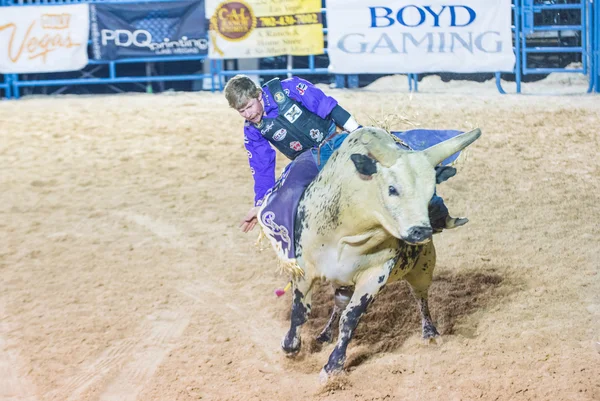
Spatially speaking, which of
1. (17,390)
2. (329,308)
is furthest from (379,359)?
(17,390)

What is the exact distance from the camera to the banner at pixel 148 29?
1080cm

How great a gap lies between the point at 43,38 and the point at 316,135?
8.15m

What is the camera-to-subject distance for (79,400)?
3830 millimetres

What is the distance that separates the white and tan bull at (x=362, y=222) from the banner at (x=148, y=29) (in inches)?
297

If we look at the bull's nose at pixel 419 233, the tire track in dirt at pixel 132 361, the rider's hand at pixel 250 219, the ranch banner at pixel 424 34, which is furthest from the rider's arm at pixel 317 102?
the ranch banner at pixel 424 34

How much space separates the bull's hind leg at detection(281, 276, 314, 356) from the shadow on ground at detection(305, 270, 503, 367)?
23cm

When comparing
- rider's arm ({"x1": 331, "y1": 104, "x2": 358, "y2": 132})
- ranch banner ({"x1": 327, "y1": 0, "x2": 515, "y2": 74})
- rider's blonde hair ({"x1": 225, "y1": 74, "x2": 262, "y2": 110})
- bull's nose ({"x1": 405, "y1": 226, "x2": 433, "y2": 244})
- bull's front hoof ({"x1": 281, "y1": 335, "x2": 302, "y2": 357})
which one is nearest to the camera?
bull's nose ({"x1": 405, "y1": 226, "x2": 433, "y2": 244})

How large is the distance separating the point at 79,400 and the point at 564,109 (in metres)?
6.76

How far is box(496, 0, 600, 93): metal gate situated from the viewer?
32.0ft

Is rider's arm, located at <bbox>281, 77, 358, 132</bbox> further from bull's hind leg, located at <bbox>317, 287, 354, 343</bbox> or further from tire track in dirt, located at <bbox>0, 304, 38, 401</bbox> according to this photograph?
tire track in dirt, located at <bbox>0, 304, 38, 401</bbox>

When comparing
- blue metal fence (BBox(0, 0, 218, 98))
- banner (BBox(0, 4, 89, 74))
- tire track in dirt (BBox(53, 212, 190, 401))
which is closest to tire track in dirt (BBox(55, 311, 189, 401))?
tire track in dirt (BBox(53, 212, 190, 401))

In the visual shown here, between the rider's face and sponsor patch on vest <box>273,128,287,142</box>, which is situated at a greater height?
the rider's face

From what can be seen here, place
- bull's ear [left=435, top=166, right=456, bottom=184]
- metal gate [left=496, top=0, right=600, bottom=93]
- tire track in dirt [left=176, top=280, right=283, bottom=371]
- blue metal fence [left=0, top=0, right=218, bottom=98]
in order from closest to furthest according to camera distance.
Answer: bull's ear [left=435, top=166, right=456, bottom=184] < tire track in dirt [left=176, top=280, right=283, bottom=371] < metal gate [left=496, top=0, right=600, bottom=93] < blue metal fence [left=0, top=0, right=218, bottom=98]

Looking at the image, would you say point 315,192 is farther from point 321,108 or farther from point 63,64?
point 63,64
